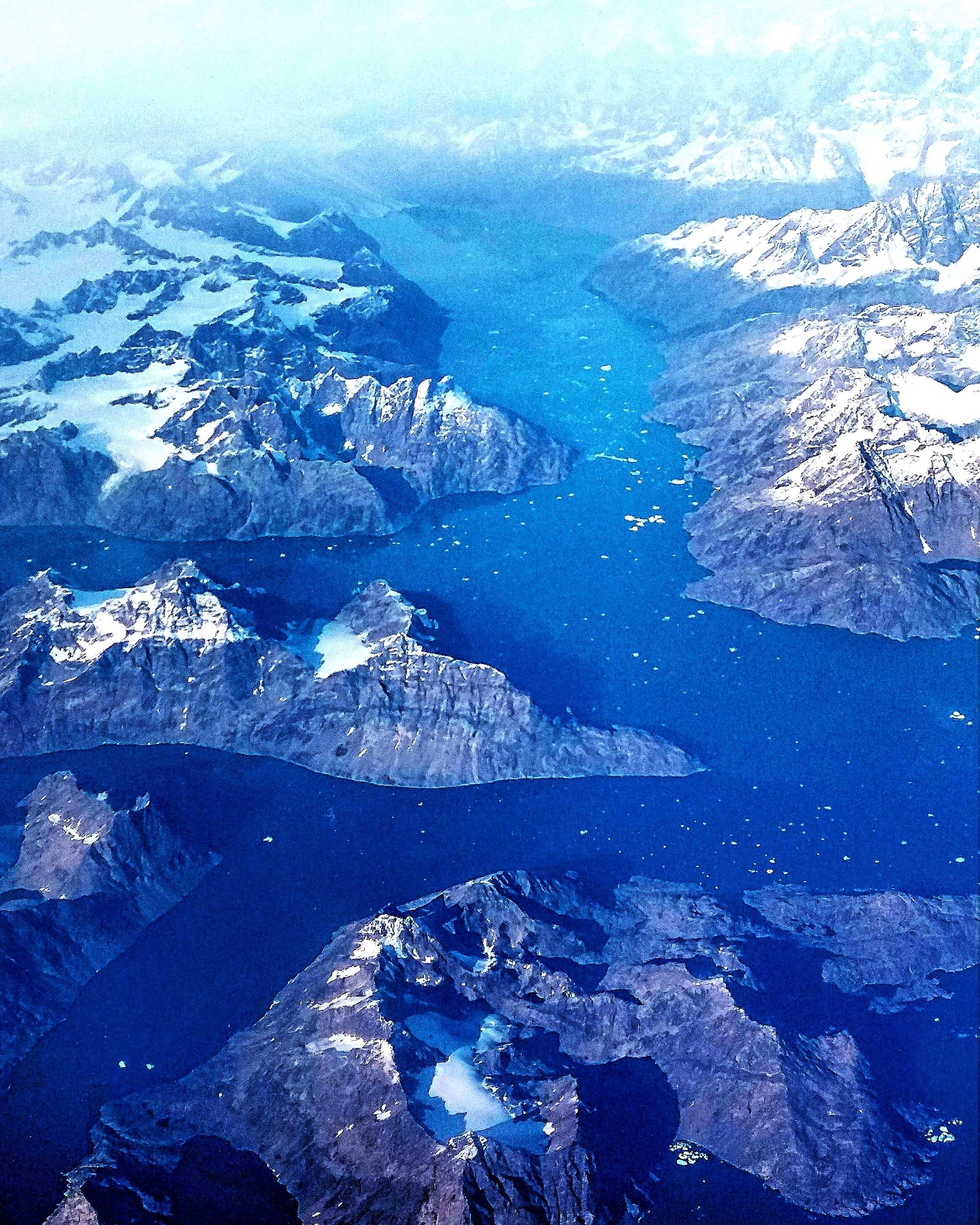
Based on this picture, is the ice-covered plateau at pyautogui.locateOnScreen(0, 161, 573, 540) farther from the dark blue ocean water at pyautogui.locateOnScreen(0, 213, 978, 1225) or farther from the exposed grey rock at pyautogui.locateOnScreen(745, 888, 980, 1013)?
the exposed grey rock at pyautogui.locateOnScreen(745, 888, 980, 1013)

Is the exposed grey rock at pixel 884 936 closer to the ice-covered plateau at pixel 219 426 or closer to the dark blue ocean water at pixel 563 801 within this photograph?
the dark blue ocean water at pixel 563 801

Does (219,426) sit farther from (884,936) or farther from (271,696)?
(884,936)

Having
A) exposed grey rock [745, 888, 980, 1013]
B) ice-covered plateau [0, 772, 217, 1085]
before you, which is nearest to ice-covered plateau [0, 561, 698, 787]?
ice-covered plateau [0, 772, 217, 1085]

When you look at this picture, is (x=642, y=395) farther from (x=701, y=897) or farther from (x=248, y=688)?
(x=701, y=897)

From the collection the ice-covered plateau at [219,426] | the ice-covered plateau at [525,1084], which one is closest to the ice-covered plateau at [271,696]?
the ice-covered plateau at [525,1084]

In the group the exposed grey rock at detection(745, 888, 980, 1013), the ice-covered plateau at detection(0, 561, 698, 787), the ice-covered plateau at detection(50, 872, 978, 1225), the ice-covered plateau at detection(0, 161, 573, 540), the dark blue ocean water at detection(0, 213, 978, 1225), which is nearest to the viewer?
the ice-covered plateau at detection(50, 872, 978, 1225)

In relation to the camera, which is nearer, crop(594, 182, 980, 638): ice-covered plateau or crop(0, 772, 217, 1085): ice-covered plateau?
crop(0, 772, 217, 1085): ice-covered plateau

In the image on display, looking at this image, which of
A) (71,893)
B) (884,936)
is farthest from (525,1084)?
(71,893)
